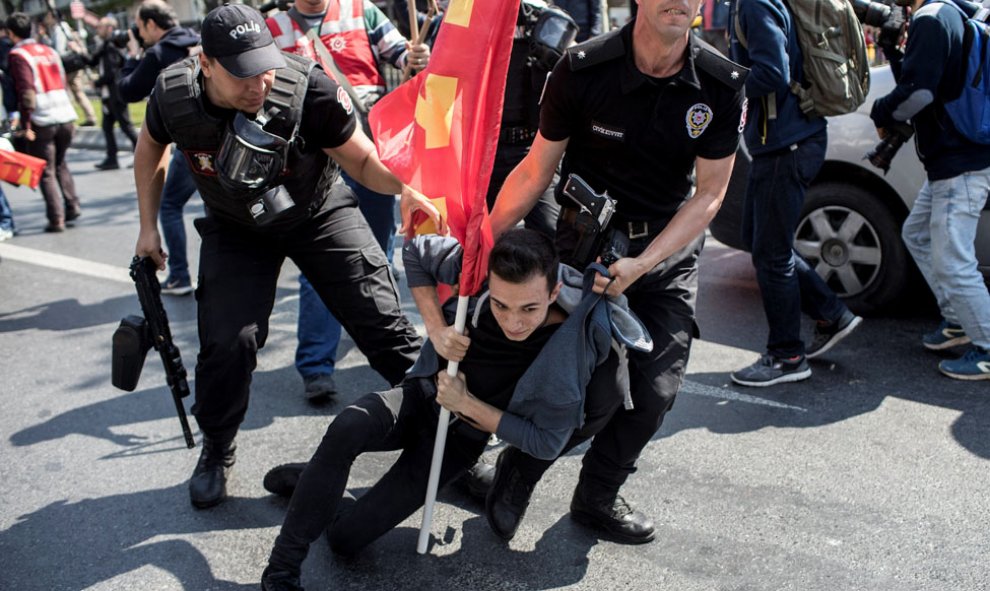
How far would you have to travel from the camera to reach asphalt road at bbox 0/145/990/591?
287cm

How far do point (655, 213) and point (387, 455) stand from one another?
150 centimetres

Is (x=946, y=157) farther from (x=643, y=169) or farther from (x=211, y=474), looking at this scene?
(x=211, y=474)

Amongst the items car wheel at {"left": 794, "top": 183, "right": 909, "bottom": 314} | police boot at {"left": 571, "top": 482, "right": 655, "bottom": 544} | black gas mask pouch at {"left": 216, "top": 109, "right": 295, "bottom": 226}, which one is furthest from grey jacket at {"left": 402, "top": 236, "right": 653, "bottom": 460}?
car wheel at {"left": 794, "top": 183, "right": 909, "bottom": 314}

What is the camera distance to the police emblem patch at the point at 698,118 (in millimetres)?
2754

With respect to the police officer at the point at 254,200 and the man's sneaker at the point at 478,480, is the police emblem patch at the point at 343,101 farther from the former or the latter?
the man's sneaker at the point at 478,480

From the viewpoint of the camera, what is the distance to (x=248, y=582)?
286 cm

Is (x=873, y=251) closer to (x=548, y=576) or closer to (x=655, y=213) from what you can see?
(x=655, y=213)

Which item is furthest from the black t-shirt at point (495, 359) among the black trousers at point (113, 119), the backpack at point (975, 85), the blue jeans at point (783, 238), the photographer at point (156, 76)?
the black trousers at point (113, 119)

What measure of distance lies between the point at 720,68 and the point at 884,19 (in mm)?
1890

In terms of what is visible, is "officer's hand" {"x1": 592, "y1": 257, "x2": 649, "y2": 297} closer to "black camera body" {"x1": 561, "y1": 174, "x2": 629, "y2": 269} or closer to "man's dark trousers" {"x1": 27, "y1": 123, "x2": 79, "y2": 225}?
"black camera body" {"x1": 561, "y1": 174, "x2": 629, "y2": 269}

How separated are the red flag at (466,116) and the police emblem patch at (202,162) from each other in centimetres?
74

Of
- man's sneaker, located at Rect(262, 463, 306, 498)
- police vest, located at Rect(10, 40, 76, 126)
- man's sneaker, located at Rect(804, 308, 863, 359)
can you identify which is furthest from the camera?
police vest, located at Rect(10, 40, 76, 126)

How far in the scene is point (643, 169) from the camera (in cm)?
288

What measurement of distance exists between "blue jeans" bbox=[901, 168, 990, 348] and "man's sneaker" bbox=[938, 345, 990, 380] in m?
0.07
